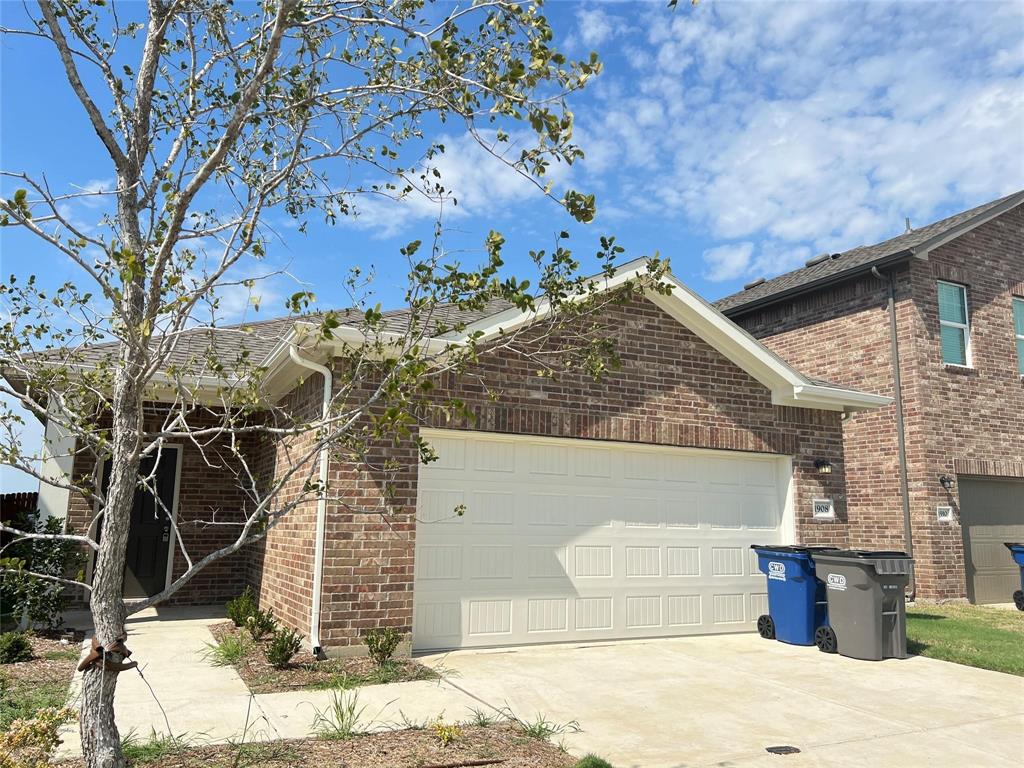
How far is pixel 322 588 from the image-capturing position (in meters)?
7.41

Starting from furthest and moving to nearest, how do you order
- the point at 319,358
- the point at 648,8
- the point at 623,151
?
the point at 319,358 → the point at 623,151 → the point at 648,8

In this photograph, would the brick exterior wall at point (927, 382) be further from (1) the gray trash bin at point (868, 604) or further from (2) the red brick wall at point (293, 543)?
(2) the red brick wall at point (293, 543)

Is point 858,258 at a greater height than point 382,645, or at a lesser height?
greater

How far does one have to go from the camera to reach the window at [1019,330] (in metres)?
15.4

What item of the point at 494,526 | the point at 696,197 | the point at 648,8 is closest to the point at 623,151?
the point at 648,8

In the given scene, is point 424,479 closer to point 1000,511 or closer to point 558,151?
point 558,151

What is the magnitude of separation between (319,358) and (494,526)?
104 inches

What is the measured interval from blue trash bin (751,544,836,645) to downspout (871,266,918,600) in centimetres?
544

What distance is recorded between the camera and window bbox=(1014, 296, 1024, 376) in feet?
50.4

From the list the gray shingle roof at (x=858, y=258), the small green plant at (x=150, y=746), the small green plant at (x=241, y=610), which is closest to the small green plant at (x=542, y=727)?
the small green plant at (x=150, y=746)

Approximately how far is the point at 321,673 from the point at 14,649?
304 cm

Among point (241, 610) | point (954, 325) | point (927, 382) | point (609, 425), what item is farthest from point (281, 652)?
point (954, 325)

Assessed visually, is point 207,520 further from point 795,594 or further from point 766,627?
point 795,594

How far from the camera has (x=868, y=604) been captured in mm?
8227
